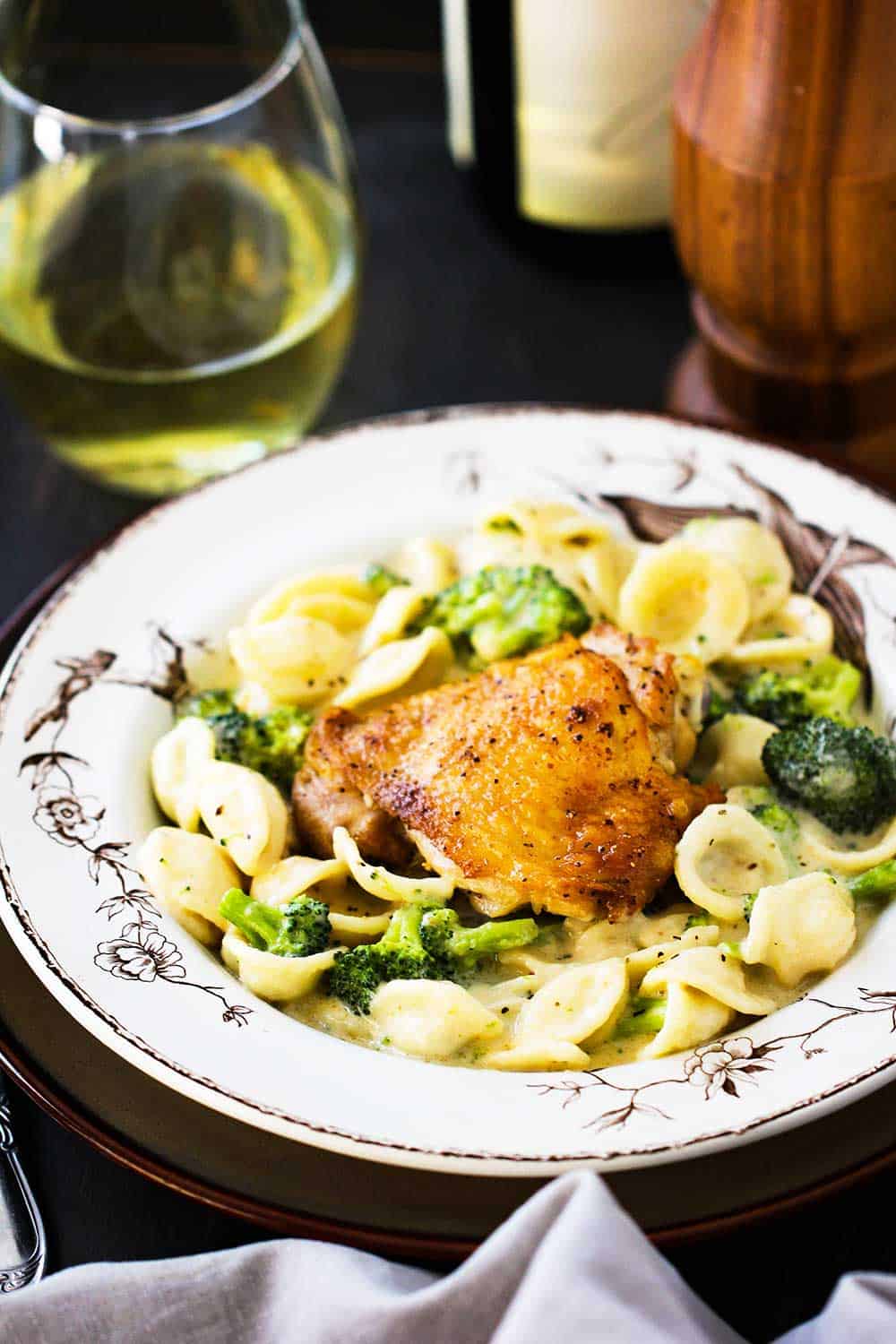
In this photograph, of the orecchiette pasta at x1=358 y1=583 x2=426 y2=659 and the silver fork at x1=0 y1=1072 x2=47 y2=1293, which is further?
the orecchiette pasta at x1=358 y1=583 x2=426 y2=659

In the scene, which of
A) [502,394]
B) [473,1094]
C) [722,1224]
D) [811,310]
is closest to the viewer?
[722,1224]

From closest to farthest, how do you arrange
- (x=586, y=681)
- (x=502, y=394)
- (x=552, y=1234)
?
(x=552, y=1234) → (x=586, y=681) → (x=502, y=394)

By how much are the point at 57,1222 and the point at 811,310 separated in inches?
123

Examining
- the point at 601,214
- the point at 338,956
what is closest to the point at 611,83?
the point at 601,214

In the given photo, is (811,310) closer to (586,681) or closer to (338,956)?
(586,681)

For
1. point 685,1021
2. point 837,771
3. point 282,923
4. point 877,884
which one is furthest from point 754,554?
point 282,923

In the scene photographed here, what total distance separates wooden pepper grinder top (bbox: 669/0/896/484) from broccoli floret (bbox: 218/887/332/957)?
190cm

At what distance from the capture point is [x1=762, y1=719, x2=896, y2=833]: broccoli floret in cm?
339

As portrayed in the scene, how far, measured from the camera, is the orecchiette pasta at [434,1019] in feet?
9.93

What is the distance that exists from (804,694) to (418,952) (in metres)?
1.13

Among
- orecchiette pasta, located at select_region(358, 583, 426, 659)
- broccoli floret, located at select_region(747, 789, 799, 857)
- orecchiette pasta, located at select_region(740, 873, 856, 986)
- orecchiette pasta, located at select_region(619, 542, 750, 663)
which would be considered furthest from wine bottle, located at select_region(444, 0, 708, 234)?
orecchiette pasta, located at select_region(740, 873, 856, 986)

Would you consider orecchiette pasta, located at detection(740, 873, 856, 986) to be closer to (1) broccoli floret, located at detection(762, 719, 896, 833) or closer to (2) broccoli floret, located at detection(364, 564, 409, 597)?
(1) broccoli floret, located at detection(762, 719, 896, 833)

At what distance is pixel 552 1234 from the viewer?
8.25ft

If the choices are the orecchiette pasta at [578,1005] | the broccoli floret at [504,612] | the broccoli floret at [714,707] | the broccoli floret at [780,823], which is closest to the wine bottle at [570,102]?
the broccoli floret at [504,612]
